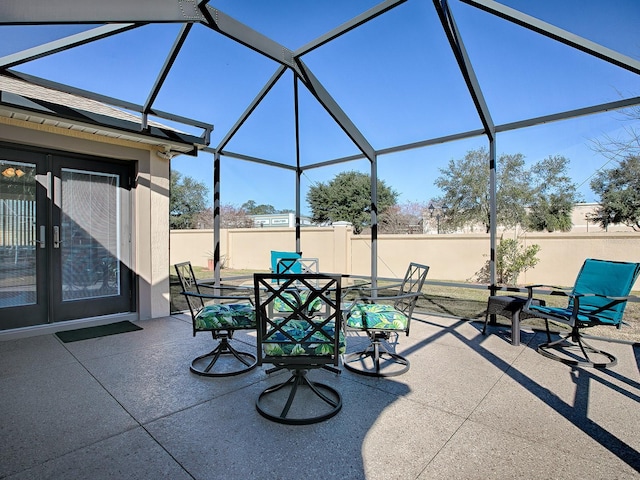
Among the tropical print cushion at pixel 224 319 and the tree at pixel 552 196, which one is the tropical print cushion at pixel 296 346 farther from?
the tree at pixel 552 196

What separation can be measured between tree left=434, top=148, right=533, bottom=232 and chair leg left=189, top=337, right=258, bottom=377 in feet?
42.3

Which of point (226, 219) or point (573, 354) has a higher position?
point (226, 219)

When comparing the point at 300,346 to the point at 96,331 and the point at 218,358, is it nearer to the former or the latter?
the point at 218,358

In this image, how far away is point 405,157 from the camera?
14.1 meters

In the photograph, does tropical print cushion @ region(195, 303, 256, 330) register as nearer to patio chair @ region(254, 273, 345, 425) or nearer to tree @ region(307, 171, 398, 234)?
patio chair @ region(254, 273, 345, 425)

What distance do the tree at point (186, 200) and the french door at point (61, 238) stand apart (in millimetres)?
16453

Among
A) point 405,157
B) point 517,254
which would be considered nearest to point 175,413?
point 517,254

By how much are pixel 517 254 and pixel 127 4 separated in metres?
9.47

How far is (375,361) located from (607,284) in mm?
2741

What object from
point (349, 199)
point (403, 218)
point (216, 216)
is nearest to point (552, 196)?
point (403, 218)

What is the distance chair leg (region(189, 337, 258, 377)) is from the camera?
2984mm

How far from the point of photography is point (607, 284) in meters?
3.79

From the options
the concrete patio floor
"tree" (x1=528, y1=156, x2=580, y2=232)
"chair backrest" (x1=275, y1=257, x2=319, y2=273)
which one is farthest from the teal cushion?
"tree" (x1=528, y1=156, x2=580, y2=232)

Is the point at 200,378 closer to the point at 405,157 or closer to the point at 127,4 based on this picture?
the point at 127,4
